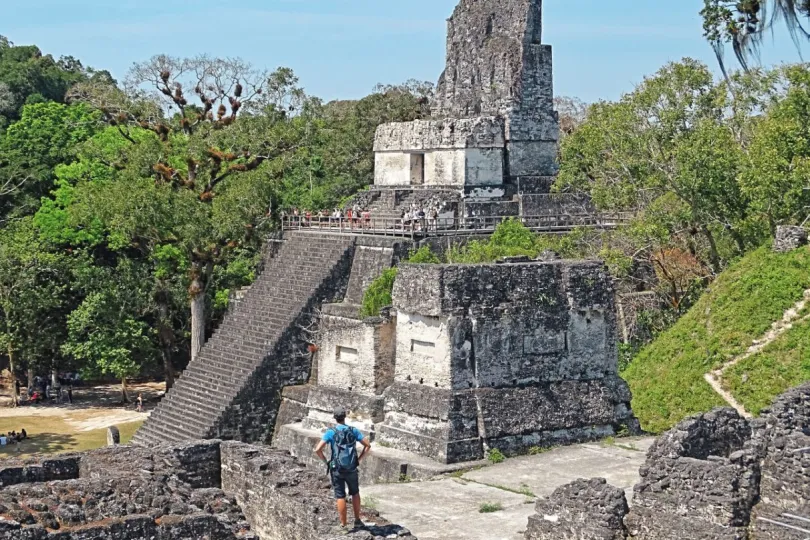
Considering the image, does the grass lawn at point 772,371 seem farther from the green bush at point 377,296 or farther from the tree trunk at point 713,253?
the tree trunk at point 713,253

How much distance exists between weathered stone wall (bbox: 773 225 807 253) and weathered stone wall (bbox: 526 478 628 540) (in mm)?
10800

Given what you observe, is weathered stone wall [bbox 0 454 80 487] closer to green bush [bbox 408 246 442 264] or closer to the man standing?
the man standing

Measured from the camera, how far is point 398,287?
1723 centimetres

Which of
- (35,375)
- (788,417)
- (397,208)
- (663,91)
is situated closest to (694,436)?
(788,417)

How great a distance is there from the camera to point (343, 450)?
9633mm

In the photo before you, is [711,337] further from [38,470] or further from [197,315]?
[197,315]

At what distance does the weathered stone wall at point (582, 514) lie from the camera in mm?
10773

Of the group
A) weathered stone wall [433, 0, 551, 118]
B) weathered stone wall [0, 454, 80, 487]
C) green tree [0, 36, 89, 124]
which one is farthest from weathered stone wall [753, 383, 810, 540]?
green tree [0, 36, 89, 124]

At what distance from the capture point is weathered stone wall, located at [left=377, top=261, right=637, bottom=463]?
16.5 metres

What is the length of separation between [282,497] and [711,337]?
A: 35.5 ft

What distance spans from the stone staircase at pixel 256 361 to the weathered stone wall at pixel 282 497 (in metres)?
8.24

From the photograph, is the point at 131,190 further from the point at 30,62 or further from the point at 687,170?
the point at 30,62

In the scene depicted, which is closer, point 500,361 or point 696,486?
point 696,486

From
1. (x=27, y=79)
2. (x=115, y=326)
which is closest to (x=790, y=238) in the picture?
(x=115, y=326)
